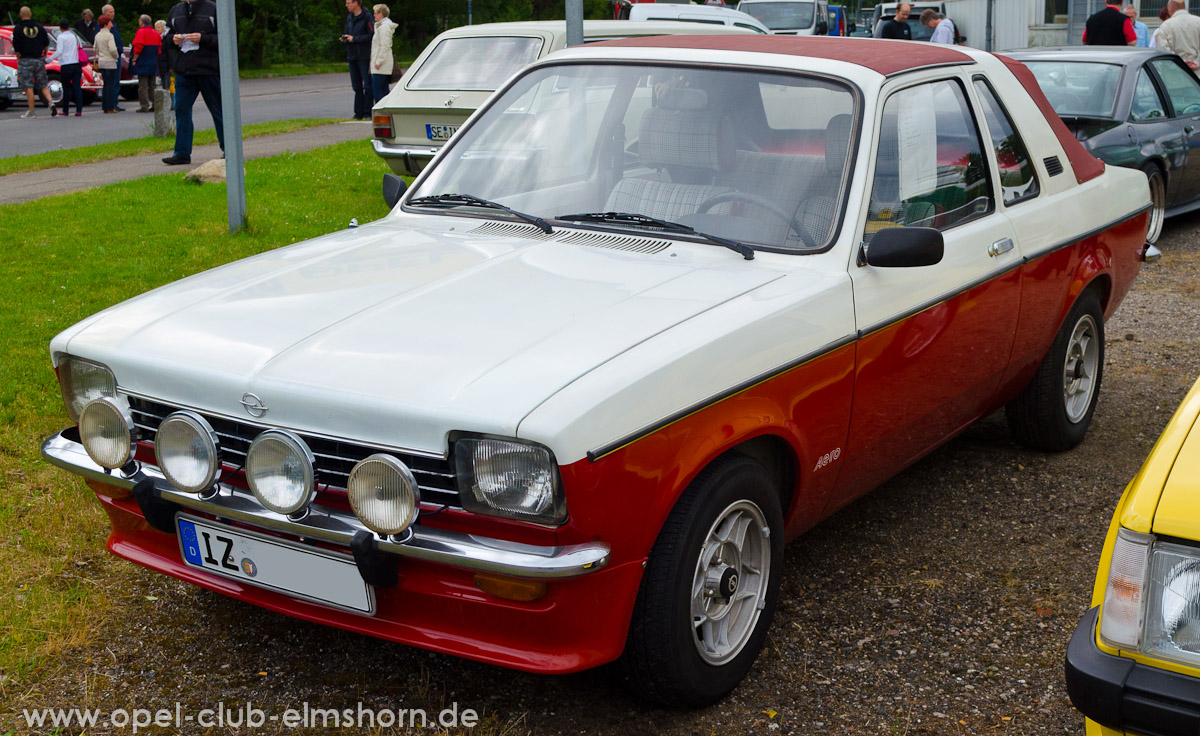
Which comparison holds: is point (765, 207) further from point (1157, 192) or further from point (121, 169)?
point (121, 169)

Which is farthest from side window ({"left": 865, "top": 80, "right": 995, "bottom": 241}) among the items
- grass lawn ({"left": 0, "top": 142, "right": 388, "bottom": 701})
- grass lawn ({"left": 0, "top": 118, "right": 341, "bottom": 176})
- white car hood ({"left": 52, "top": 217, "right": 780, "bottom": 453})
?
grass lawn ({"left": 0, "top": 118, "right": 341, "bottom": 176})

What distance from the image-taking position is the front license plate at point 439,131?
1013cm

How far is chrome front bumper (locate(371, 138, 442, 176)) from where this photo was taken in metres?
10.3

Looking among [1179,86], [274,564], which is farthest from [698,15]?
[274,564]

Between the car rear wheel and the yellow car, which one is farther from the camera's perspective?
the car rear wheel

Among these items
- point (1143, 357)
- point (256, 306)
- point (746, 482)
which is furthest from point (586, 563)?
point (1143, 357)

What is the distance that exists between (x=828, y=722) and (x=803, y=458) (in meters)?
0.71

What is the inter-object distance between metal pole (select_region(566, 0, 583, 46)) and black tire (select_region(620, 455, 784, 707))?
4.59 meters

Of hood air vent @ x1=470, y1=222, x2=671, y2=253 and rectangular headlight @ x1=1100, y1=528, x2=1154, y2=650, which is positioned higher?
hood air vent @ x1=470, y1=222, x2=671, y2=253

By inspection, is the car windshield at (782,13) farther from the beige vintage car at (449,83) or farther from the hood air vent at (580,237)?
the hood air vent at (580,237)

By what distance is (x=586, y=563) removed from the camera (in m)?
2.61

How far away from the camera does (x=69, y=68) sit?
858 inches

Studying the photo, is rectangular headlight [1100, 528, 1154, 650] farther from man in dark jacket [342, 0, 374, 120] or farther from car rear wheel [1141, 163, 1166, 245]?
man in dark jacket [342, 0, 374, 120]

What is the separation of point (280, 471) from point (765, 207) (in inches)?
66.1
